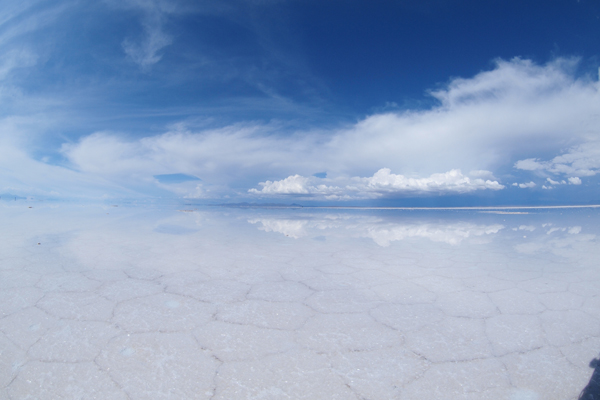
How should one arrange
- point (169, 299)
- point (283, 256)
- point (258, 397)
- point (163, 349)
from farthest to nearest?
1. point (283, 256)
2. point (169, 299)
3. point (163, 349)
4. point (258, 397)

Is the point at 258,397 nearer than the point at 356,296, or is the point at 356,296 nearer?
the point at 258,397

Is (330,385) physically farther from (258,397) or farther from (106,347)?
(106,347)

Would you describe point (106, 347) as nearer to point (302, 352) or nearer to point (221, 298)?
point (221, 298)

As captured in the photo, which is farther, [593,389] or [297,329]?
[297,329]

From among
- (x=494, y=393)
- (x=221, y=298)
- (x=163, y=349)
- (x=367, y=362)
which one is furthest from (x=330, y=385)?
(x=221, y=298)

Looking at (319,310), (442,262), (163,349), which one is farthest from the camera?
(442,262)

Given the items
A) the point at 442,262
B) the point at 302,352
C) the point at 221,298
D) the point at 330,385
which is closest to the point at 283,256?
the point at 221,298
